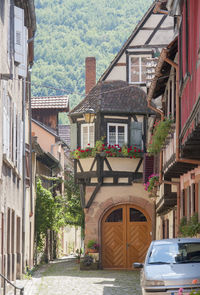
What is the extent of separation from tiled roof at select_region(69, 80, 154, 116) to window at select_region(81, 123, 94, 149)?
72 cm

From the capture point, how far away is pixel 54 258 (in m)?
41.3

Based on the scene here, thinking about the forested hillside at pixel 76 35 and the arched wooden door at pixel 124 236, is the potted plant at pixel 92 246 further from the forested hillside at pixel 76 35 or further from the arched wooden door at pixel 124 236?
the forested hillside at pixel 76 35

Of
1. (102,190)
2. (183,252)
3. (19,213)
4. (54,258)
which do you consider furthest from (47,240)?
(183,252)

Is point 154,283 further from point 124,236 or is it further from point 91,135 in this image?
point 91,135

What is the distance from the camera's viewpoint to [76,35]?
15825cm

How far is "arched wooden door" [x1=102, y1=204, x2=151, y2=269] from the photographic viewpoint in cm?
3050

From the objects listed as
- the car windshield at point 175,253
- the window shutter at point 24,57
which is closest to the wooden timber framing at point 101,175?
the window shutter at point 24,57

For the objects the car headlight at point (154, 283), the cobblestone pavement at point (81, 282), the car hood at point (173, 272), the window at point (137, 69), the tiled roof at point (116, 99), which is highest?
the window at point (137, 69)

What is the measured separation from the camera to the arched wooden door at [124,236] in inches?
1201

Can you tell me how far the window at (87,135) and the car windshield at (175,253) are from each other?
1710cm

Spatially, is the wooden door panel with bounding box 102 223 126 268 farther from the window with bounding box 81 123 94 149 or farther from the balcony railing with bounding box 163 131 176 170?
the balcony railing with bounding box 163 131 176 170

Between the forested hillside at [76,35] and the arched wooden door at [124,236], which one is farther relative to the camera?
the forested hillside at [76,35]

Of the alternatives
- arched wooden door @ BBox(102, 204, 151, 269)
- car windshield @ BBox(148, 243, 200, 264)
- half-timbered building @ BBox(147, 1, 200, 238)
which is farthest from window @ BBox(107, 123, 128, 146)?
car windshield @ BBox(148, 243, 200, 264)

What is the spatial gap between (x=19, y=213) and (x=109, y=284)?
3.80 m
